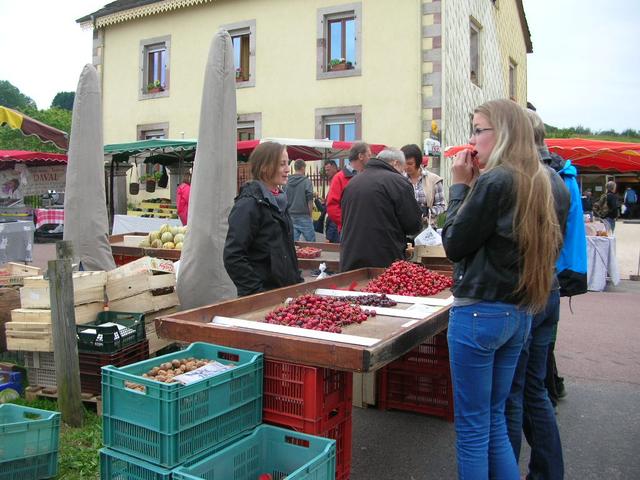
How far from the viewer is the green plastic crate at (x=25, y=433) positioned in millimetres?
3119

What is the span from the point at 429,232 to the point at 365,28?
10831 mm

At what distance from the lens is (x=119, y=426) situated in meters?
2.57

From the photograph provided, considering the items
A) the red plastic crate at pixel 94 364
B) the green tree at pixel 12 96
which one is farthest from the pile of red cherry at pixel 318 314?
the green tree at pixel 12 96

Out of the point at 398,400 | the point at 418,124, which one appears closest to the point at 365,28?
the point at 418,124

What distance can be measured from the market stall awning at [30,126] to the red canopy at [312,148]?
175 inches

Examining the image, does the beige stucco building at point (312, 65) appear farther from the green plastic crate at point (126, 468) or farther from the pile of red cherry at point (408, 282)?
the green plastic crate at point (126, 468)

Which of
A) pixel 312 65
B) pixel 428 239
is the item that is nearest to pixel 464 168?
pixel 428 239

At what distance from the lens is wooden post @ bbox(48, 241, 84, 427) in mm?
4039

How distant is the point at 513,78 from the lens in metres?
22.6

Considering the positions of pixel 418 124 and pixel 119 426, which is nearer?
pixel 119 426

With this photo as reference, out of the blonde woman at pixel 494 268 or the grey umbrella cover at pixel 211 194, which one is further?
the grey umbrella cover at pixel 211 194

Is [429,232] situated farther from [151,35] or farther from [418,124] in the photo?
[151,35]

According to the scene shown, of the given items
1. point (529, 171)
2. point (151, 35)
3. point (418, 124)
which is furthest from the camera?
point (151, 35)

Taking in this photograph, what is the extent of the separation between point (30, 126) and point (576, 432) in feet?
25.6
